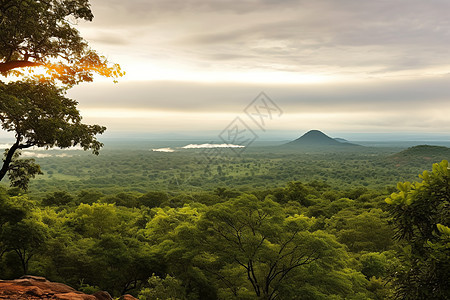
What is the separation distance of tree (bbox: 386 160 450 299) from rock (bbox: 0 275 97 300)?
961 centimetres

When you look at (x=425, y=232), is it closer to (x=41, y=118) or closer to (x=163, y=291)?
(x=41, y=118)

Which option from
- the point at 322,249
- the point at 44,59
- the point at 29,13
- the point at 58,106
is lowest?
the point at 322,249

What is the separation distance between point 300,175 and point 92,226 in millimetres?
152711

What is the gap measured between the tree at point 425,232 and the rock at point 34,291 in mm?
9606

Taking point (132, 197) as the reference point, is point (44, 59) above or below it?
above

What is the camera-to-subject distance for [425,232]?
6.04 m

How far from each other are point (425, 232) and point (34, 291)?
11077 mm

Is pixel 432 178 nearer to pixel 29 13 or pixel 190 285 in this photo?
pixel 29 13

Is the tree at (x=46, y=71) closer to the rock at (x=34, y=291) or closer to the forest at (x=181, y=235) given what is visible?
the forest at (x=181, y=235)

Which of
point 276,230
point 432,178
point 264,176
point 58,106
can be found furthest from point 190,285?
point 264,176

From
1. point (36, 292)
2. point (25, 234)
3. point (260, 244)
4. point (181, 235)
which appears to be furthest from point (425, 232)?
point (25, 234)

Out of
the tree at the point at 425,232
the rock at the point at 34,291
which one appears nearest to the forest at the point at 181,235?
the tree at the point at 425,232

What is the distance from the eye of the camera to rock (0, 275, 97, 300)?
8.75m

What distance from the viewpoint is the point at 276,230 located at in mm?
16078
